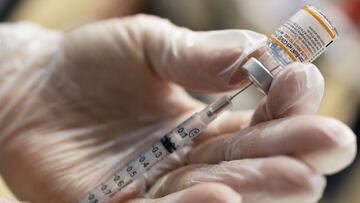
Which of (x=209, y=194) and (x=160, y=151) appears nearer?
(x=209, y=194)

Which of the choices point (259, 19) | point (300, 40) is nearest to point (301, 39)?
point (300, 40)

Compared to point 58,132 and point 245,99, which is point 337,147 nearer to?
point 58,132

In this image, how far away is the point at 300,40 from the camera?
522 mm

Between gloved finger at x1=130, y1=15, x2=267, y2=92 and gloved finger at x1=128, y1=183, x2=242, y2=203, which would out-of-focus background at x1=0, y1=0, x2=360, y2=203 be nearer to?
gloved finger at x1=130, y1=15, x2=267, y2=92

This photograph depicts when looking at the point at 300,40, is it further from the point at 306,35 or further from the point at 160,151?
the point at 160,151

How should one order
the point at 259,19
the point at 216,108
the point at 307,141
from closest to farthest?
the point at 307,141, the point at 216,108, the point at 259,19

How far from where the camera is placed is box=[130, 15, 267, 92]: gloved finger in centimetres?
61

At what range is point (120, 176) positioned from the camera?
64 cm

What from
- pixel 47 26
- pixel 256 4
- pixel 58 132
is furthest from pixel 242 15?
pixel 58 132

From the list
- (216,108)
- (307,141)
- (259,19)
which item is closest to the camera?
(307,141)

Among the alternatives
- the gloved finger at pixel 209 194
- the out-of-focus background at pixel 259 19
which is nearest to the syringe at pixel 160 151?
the gloved finger at pixel 209 194

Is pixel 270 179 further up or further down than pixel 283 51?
further down

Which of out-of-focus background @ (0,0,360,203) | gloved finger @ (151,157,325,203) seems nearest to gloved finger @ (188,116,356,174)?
gloved finger @ (151,157,325,203)

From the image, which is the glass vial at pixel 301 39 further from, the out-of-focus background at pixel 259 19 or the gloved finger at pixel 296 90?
the out-of-focus background at pixel 259 19
